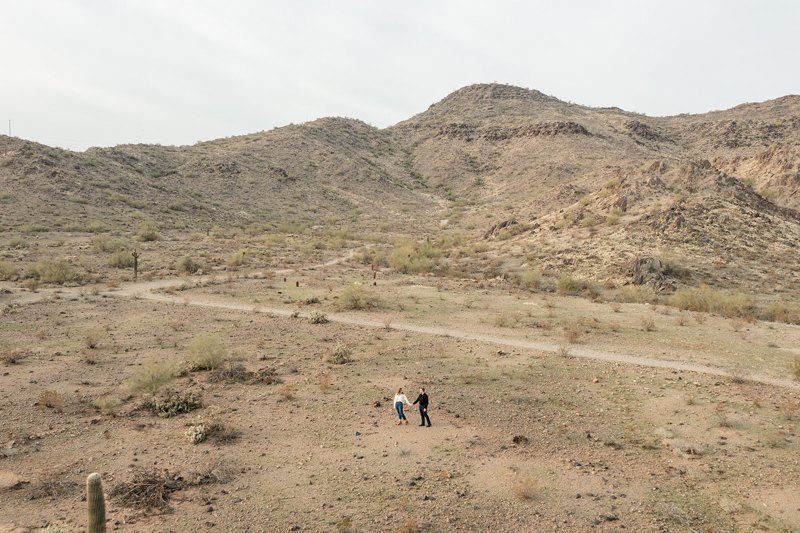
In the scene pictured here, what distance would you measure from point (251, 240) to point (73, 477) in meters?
43.1

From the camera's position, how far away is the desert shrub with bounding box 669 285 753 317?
863 inches

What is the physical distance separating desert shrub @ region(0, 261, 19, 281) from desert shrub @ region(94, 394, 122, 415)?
23673mm

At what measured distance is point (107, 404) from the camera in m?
10.6

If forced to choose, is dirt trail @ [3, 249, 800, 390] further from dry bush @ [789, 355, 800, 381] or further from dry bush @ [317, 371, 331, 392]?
dry bush @ [317, 371, 331, 392]

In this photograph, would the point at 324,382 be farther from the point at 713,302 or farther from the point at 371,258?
the point at 371,258

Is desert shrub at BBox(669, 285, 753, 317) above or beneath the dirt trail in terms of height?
above

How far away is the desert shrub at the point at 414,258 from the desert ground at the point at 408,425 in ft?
49.9

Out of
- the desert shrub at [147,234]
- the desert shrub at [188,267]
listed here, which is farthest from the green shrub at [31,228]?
the desert shrub at [188,267]

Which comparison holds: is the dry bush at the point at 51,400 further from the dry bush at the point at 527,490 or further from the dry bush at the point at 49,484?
the dry bush at the point at 527,490

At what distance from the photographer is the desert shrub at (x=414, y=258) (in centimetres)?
3541

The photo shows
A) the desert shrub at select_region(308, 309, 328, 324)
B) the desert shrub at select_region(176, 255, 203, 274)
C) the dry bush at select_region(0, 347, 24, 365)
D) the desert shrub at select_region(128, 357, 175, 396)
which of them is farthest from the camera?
the desert shrub at select_region(176, 255, 203, 274)

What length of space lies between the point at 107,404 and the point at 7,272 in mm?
24600

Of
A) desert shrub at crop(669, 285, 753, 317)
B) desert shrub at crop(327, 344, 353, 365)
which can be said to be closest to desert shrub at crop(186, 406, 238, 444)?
desert shrub at crop(327, 344, 353, 365)

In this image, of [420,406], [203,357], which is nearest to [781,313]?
[420,406]
